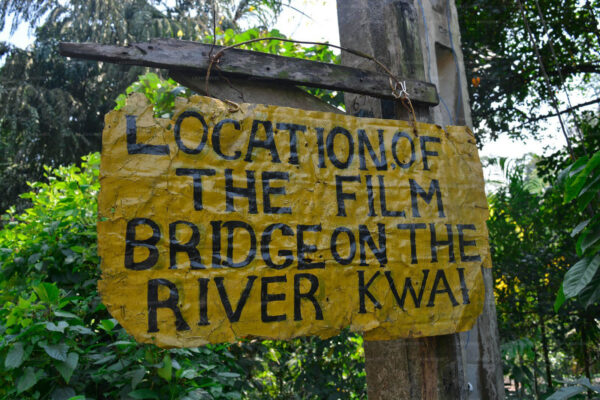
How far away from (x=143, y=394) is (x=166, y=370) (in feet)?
0.40

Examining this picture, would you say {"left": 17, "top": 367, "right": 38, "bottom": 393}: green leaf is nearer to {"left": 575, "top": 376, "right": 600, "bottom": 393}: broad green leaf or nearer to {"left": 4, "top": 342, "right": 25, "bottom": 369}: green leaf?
{"left": 4, "top": 342, "right": 25, "bottom": 369}: green leaf

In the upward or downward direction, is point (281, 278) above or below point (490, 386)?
above

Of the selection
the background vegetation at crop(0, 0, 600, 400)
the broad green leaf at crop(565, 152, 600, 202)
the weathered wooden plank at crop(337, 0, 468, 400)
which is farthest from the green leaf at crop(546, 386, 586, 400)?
the broad green leaf at crop(565, 152, 600, 202)

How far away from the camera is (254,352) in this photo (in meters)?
3.59

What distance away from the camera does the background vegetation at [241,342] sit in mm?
1978

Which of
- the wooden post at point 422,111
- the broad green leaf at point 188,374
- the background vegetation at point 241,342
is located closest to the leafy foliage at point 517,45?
the background vegetation at point 241,342

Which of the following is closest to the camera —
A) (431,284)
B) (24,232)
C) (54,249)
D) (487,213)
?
(431,284)

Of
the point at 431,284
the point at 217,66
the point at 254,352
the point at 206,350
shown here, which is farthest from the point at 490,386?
the point at 254,352

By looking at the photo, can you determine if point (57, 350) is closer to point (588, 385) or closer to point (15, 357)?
point (15, 357)

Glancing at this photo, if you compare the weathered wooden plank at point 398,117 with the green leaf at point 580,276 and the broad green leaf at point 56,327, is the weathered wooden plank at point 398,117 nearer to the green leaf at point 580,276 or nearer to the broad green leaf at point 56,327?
the green leaf at point 580,276

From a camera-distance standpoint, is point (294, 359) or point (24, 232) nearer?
point (24, 232)

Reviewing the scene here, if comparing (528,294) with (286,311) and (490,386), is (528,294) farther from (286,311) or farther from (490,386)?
(286,311)

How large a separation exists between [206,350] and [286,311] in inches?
42.4

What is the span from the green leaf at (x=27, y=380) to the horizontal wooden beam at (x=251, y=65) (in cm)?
118
